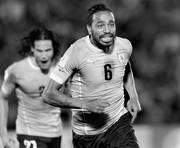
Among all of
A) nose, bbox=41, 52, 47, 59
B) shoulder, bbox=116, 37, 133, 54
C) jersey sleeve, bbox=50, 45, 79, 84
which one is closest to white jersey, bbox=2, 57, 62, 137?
nose, bbox=41, 52, 47, 59

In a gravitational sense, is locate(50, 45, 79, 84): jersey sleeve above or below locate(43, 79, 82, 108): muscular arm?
above

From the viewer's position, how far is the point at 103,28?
5.30 m

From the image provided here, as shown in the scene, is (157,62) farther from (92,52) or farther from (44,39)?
(92,52)

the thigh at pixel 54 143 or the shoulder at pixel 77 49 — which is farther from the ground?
the shoulder at pixel 77 49

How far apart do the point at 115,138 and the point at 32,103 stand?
5.02 ft

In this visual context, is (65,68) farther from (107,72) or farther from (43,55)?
(43,55)

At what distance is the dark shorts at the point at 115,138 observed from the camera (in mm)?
5453

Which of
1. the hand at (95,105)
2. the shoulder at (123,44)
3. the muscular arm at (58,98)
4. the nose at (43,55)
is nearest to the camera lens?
the hand at (95,105)

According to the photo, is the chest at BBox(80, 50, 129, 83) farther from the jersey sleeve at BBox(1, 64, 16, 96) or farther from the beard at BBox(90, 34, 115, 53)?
the jersey sleeve at BBox(1, 64, 16, 96)

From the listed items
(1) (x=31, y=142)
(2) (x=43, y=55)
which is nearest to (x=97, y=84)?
(2) (x=43, y=55)

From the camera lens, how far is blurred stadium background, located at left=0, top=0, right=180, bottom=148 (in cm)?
1190

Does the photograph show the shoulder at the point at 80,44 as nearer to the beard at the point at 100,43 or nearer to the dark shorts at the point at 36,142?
the beard at the point at 100,43

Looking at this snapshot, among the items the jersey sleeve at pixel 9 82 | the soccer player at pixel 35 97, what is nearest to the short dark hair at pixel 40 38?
the soccer player at pixel 35 97

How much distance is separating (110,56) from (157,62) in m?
6.98
